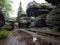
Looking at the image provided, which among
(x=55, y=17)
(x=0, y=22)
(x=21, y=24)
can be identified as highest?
(x=55, y=17)

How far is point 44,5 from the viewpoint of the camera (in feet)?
74.0

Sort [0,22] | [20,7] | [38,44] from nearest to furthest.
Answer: [38,44]
[0,22]
[20,7]

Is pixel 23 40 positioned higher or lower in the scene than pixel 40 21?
higher

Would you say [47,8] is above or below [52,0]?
below

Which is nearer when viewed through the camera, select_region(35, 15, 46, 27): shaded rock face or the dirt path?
the dirt path

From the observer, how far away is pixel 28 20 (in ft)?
96.7

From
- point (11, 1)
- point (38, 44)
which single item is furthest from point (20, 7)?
point (38, 44)

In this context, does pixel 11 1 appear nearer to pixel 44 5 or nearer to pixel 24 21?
pixel 24 21

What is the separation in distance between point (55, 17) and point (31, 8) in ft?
37.3

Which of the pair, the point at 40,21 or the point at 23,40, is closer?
the point at 23,40

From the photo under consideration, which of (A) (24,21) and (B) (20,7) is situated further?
(B) (20,7)

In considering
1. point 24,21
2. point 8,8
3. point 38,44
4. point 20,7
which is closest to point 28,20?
point 24,21

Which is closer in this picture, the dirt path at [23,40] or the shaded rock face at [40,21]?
the dirt path at [23,40]

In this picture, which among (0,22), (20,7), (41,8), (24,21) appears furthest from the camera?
A: (20,7)
